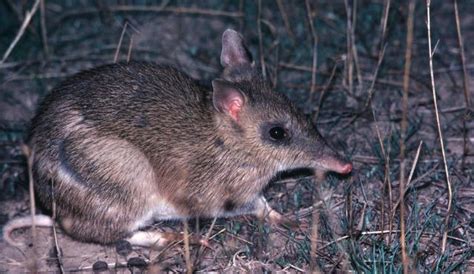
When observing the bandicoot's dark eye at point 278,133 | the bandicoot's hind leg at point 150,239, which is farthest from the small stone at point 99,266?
the bandicoot's dark eye at point 278,133

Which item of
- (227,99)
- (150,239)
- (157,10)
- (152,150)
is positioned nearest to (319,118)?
(227,99)

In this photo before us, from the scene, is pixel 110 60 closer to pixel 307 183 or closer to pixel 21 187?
pixel 21 187

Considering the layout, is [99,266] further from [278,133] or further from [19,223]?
[278,133]

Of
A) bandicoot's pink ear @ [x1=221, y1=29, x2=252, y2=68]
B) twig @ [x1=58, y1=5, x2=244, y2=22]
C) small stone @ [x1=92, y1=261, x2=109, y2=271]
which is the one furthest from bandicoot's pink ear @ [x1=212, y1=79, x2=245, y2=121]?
twig @ [x1=58, y1=5, x2=244, y2=22]

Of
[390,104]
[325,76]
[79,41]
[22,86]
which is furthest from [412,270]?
[79,41]

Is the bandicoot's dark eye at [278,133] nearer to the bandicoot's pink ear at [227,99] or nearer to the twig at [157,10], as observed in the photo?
the bandicoot's pink ear at [227,99]

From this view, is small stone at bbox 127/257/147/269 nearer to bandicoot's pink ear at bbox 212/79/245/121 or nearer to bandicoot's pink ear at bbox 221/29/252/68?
bandicoot's pink ear at bbox 212/79/245/121
